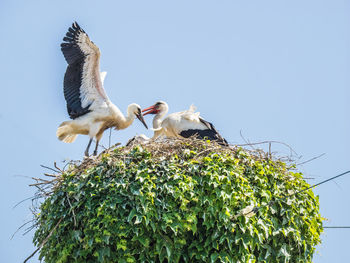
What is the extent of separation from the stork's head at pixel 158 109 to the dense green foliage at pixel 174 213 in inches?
134

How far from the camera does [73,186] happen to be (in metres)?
6.86

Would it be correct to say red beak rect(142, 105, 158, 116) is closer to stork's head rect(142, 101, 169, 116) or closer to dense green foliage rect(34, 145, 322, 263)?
stork's head rect(142, 101, 169, 116)

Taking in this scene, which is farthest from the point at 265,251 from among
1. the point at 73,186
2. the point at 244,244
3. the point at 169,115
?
the point at 169,115

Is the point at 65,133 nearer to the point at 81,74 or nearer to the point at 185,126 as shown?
the point at 81,74

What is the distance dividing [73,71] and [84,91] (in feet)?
1.19

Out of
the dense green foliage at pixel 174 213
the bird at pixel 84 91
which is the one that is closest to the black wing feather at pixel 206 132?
the bird at pixel 84 91

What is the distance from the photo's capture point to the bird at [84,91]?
968 centimetres

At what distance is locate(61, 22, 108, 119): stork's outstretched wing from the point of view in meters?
9.67

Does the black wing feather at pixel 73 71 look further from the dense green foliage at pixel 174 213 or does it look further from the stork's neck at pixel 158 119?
the dense green foliage at pixel 174 213

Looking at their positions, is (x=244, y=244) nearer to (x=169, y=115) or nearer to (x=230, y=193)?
(x=230, y=193)

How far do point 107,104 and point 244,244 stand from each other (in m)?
4.10

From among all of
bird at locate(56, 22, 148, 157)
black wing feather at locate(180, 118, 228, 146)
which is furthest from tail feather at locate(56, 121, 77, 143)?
black wing feather at locate(180, 118, 228, 146)

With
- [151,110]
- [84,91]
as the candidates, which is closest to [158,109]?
[151,110]

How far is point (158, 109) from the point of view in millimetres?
10641
